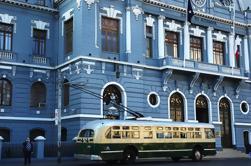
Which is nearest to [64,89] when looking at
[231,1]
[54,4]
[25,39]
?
[25,39]

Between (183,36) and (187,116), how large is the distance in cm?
823

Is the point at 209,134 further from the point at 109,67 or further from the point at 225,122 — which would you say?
the point at 225,122

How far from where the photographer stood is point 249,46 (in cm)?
4794

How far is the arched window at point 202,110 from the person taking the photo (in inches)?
1678

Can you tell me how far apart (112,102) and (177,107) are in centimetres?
783

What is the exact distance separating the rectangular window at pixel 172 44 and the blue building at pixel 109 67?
11 centimetres

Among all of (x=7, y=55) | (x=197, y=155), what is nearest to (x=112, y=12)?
(x=7, y=55)

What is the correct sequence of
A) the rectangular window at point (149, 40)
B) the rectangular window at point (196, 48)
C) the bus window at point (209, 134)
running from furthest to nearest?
the rectangular window at point (196, 48)
the rectangular window at point (149, 40)
the bus window at point (209, 134)

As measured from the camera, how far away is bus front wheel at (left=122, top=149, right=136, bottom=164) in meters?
27.6

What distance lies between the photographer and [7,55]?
3647cm

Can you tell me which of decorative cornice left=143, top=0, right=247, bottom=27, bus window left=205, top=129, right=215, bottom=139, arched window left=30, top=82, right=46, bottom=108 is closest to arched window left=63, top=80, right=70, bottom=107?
arched window left=30, top=82, right=46, bottom=108

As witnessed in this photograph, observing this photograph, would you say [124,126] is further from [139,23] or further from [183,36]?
[183,36]

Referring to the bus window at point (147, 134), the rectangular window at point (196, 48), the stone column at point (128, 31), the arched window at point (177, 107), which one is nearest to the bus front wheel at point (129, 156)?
the bus window at point (147, 134)

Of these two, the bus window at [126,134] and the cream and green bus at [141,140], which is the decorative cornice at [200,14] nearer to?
the cream and green bus at [141,140]
